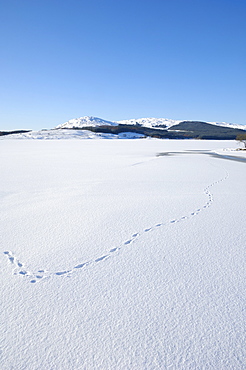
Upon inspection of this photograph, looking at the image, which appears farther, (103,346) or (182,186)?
(182,186)

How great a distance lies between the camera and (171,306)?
2.08 metres

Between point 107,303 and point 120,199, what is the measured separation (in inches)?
142

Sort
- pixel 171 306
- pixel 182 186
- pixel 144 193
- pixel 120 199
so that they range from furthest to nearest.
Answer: pixel 182 186
pixel 144 193
pixel 120 199
pixel 171 306

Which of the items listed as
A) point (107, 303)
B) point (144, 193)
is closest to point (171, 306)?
point (107, 303)

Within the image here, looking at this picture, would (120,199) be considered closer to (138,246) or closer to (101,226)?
(101,226)

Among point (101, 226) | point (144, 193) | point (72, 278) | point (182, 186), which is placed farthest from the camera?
point (182, 186)

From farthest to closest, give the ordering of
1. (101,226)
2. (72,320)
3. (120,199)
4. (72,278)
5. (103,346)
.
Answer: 1. (120,199)
2. (101,226)
3. (72,278)
4. (72,320)
5. (103,346)

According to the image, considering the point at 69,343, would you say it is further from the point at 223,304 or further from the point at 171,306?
the point at 223,304

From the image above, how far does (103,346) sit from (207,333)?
31.7 inches

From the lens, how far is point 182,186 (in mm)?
7352

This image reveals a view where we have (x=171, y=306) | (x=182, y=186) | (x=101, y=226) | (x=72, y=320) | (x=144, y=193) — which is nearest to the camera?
(x=72, y=320)

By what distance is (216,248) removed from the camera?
3209mm

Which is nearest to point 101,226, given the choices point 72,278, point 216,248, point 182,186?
point 72,278

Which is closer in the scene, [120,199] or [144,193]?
[120,199]
